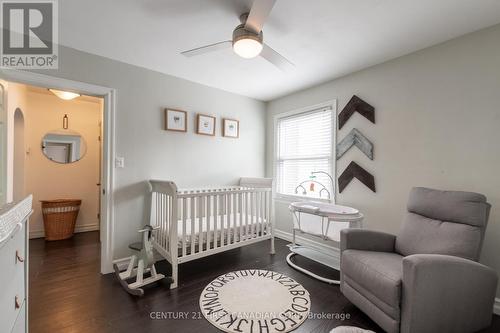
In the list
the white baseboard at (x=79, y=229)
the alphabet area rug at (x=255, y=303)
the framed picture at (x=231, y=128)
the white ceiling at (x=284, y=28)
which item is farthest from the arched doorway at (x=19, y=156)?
the alphabet area rug at (x=255, y=303)

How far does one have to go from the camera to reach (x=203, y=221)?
2.61m

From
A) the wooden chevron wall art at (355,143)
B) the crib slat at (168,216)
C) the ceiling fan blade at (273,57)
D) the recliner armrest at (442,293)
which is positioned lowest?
the recliner armrest at (442,293)

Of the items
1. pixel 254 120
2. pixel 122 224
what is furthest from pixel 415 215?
pixel 122 224

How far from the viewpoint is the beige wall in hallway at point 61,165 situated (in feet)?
11.0

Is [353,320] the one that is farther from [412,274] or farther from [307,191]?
[307,191]

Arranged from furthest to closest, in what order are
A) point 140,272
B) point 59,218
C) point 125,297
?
point 59,218 < point 140,272 < point 125,297

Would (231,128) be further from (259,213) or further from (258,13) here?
(258,13)

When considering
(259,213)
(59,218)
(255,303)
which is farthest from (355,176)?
(59,218)

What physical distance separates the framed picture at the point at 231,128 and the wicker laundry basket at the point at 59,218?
2.71 m

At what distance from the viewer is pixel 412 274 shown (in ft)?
4.25

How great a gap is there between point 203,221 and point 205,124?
1348 mm

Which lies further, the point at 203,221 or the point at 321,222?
the point at 203,221

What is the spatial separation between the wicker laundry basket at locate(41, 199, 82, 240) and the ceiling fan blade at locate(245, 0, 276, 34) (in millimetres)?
3779

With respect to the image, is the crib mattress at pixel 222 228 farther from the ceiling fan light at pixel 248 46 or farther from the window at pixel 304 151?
the ceiling fan light at pixel 248 46
